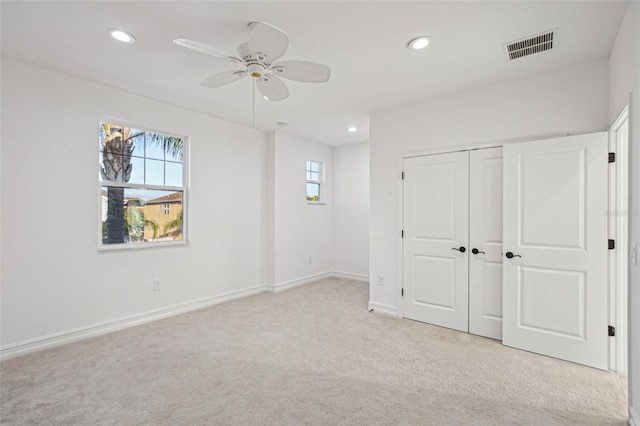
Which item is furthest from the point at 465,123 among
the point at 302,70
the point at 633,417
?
the point at 633,417

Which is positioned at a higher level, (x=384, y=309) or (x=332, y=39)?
(x=332, y=39)

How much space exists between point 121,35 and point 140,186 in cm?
185

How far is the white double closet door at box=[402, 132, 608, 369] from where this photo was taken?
8.86 ft

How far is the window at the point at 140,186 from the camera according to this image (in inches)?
139

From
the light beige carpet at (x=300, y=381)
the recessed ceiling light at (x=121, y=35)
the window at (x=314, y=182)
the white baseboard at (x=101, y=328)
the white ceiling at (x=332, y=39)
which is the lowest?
the light beige carpet at (x=300, y=381)

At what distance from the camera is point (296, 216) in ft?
18.6

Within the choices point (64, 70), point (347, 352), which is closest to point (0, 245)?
point (64, 70)

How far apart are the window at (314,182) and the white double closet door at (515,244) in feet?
8.44

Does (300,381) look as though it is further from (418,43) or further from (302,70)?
(418,43)

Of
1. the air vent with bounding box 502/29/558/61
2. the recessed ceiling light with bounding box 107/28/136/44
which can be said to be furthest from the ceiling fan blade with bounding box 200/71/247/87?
the air vent with bounding box 502/29/558/61

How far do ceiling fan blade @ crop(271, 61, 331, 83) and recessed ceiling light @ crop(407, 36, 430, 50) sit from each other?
0.78 metres

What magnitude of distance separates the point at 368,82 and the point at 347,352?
274cm

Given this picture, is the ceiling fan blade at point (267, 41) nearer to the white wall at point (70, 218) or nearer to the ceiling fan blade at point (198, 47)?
the ceiling fan blade at point (198, 47)

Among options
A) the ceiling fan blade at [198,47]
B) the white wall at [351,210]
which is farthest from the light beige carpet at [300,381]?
the white wall at [351,210]
